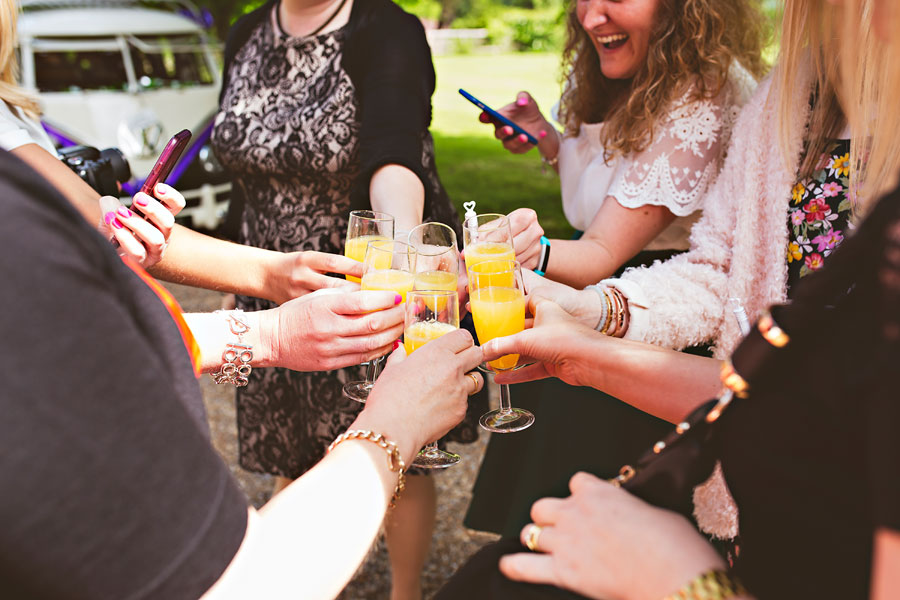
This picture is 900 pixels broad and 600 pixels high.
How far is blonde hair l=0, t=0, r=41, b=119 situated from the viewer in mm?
2236

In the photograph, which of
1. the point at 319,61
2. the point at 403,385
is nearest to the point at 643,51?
the point at 319,61

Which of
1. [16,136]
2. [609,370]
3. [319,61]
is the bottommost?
[609,370]

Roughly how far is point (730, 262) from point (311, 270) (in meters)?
1.32

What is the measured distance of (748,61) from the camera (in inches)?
104

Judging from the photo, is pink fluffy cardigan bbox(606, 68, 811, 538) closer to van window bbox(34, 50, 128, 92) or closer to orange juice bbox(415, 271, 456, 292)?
orange juice bbox(415, 271, 456, 292)

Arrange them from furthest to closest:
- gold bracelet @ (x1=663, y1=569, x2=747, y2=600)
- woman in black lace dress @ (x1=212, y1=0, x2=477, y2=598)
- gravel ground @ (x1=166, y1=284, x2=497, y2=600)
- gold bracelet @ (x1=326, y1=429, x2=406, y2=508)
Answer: gravel ground @ (x1=166, y1=284, x2=497, y2=600)
woman in black lace dress @ (x1=212, y1=0, x2=477, y2=598)
gold bracelet @ (x1=326, y1=429, x2=406, y2=508)
gold bracelet @ (x1=663, y1=569, x2=747, y2=600)

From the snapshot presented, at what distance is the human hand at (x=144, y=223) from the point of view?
1952 millimetres

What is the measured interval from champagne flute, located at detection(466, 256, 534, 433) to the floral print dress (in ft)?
2.60

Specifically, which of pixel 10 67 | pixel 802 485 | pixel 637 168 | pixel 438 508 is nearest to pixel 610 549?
pixel 802 485

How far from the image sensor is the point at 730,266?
7.23ft

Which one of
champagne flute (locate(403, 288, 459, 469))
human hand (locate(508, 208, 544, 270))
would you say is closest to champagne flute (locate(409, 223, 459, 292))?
champagne flute (locate(403, 288, 459, 469))

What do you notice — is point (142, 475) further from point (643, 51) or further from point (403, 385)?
point (643, 51)

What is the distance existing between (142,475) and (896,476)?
2.94 feet

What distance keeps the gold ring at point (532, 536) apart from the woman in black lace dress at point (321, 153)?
147 cm
